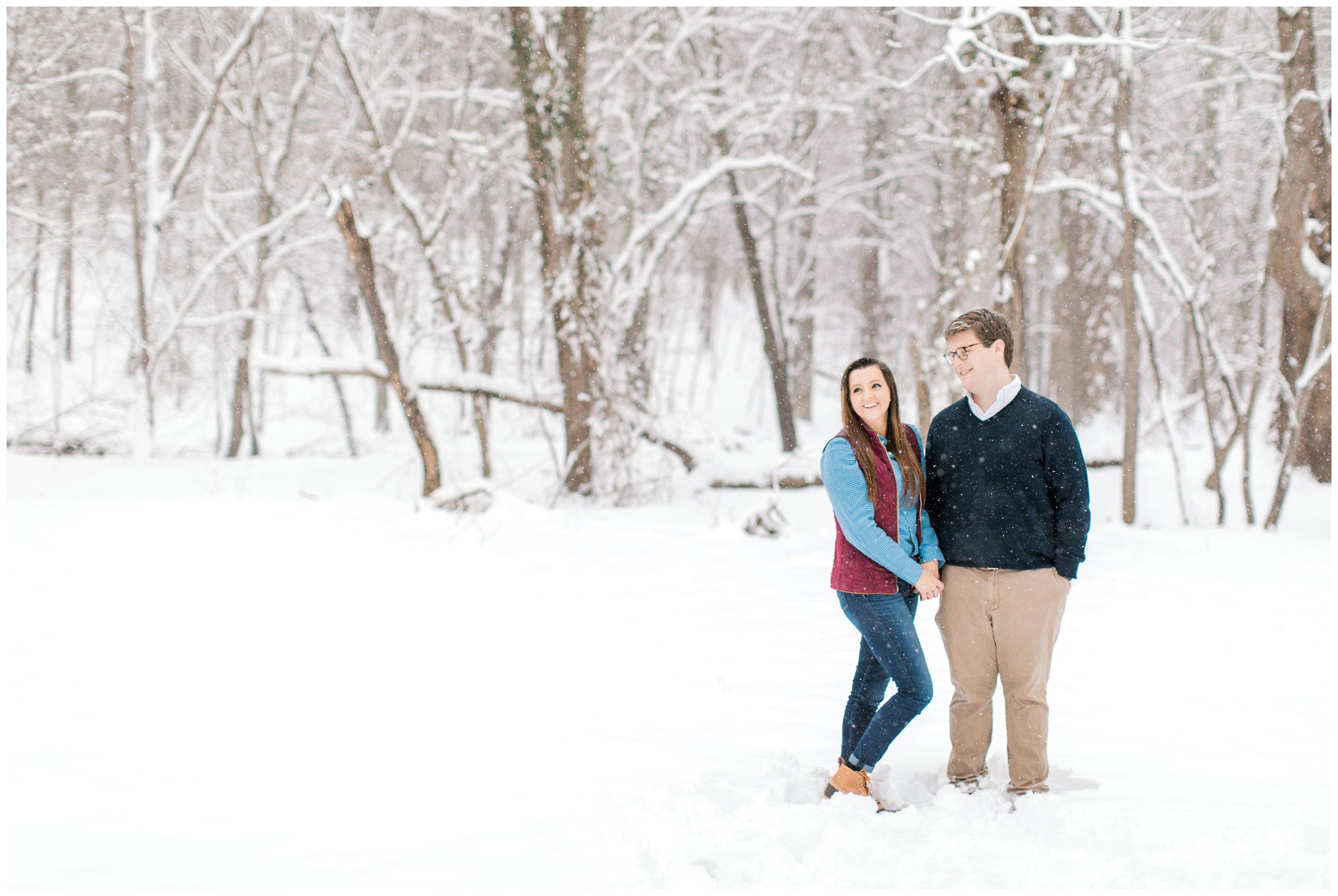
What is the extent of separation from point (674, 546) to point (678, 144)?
445 inches

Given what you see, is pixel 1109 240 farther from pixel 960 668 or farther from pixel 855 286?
pixel 960 668

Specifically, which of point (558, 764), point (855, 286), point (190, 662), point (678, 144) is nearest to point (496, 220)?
point (678, 144)

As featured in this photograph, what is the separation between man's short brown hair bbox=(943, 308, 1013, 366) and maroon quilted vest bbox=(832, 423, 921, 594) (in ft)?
1.56

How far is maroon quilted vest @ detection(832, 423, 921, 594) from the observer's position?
290 centimetres

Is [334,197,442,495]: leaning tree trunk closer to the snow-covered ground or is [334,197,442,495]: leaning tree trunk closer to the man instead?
the snow-covered ground

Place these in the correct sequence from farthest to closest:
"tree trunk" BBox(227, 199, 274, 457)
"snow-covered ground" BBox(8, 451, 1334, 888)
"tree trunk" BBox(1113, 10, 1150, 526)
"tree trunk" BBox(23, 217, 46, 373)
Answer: "tree trunk" BBox(23, 217, 46, 373)
"tree trunk" BBox(227, 199, 274, 457)
"tree trunk" BBox(1113, 10, 1150, 526)
"snow-covered ground" BBox(8, 451, 1334, 888)

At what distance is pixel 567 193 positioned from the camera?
9742 millimetres

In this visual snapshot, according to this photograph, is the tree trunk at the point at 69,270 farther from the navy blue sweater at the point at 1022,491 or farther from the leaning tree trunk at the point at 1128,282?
the navy blue sweater at the point at 1022,491

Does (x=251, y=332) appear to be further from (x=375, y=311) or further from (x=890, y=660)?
(x=890, y=660)

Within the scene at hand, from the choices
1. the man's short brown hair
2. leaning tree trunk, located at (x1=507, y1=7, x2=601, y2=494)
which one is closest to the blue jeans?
the man's short brown hair

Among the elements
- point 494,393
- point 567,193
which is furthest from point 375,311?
point 567,193

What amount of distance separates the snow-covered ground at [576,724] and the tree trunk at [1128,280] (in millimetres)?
2051

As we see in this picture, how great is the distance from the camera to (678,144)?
16672 millimetres

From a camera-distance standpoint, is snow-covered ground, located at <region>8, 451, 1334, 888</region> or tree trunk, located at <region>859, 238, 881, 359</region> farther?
tree trunk, located at <region>859, 238, 881, 359</region>
